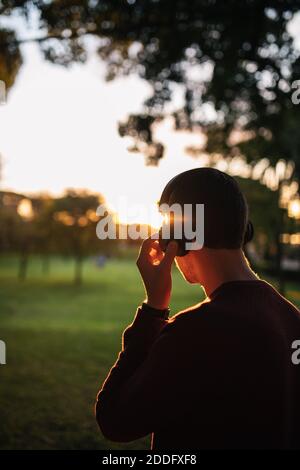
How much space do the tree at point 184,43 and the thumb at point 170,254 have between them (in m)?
4.77

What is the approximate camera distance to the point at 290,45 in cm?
629

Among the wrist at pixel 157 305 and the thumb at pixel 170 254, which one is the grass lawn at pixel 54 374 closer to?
the wrist at pixel 157 305

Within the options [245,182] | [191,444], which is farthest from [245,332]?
[245,182]

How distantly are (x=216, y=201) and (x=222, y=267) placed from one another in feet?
0.74

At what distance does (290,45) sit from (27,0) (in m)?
4.11

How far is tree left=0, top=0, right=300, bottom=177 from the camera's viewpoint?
18.4 feet

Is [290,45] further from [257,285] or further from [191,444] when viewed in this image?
[191,444]

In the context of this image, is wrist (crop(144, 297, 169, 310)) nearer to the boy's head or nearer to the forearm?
the forearm

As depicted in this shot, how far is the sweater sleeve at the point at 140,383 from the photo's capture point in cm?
115

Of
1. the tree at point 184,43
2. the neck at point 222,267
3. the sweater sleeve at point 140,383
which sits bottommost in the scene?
the sweater sleeve at point 140,383

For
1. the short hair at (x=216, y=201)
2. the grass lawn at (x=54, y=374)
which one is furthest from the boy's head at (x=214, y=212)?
the grass lawn at (x=54, y=374)

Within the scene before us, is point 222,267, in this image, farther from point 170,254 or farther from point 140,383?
point 140,383

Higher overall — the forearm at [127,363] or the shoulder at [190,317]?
the shoulder at [190,317]

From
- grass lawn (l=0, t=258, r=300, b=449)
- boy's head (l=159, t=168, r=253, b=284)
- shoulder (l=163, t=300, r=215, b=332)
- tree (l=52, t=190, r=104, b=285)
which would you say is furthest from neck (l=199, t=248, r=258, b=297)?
tree (l=52, t=190, r=104, b=285)
